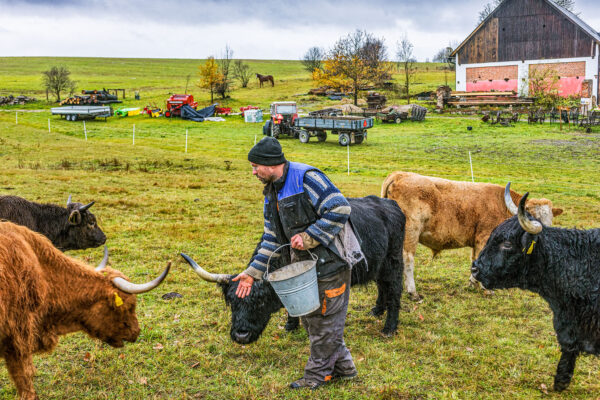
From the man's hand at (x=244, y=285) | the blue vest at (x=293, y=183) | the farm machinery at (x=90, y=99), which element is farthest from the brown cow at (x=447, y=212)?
the farm machinery at (x=90, y=99)

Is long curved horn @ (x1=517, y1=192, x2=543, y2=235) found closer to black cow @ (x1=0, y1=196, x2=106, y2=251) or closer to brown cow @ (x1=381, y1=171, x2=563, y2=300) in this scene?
brown cow @ (x1=381, y1=171, x2=563, y2=300)

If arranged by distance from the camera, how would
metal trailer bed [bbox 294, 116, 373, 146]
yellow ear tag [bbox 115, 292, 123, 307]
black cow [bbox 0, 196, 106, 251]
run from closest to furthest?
yellow ear tag [bbox 115, 292, 123, 307] → black cow [bbox 0, 196, 106, 251] → metal trailer bed [bbox 294, 116, 373, 146]

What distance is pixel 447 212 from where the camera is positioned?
7551 millimetres

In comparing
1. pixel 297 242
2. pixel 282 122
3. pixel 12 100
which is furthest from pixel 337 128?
pixel 12 100

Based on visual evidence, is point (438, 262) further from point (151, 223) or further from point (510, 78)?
point (510, 78)

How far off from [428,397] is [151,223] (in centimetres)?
792

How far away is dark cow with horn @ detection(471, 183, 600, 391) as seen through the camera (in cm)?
465

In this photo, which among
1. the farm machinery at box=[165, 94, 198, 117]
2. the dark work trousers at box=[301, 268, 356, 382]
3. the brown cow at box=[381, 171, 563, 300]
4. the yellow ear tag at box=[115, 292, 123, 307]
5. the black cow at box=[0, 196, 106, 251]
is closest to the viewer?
the dark work trousers at box=[301, 268, 356, 382]

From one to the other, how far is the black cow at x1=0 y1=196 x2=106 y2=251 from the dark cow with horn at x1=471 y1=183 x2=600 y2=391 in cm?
600

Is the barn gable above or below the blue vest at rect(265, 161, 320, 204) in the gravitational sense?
above

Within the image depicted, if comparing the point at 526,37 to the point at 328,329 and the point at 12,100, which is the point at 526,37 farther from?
the point at 12,100

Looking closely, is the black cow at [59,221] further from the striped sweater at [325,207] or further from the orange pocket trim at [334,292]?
the orange pocket trim at [334,292]

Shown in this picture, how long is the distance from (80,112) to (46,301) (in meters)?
37.1

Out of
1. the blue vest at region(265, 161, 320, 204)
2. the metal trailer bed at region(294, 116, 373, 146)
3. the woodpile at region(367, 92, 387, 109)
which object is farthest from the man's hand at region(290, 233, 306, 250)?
the woodpile at region(367, 92, 387, 109)
